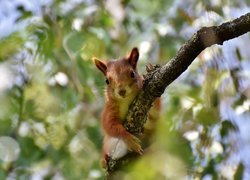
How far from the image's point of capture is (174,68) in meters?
2.17

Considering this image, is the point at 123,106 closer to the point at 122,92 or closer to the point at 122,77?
the point at 122,92

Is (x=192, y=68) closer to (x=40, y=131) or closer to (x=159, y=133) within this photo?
(x=40, y=131)

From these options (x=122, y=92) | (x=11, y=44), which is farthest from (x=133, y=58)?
(x=11, y=44)

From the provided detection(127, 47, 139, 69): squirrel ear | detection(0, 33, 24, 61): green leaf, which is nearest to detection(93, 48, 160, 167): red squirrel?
detection(127, 47, 139, 69): squirrel ear

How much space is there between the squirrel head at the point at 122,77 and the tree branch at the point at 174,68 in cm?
31

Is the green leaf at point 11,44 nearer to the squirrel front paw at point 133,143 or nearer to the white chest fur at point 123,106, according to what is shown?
the white chest fur at point 123,106

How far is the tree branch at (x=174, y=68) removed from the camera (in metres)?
A: 1.97

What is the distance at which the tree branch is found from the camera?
197cm

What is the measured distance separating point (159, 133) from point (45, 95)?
2.01 metres

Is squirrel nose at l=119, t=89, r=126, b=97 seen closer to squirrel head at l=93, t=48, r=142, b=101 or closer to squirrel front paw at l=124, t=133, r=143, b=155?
squirrel head at l=93, t=48, r=142, b=101

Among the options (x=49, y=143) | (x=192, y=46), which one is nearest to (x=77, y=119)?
(x=49, y=143)

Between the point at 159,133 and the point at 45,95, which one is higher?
the point at 45,95

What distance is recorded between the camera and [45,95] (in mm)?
3750

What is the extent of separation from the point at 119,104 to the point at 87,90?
868 mm
